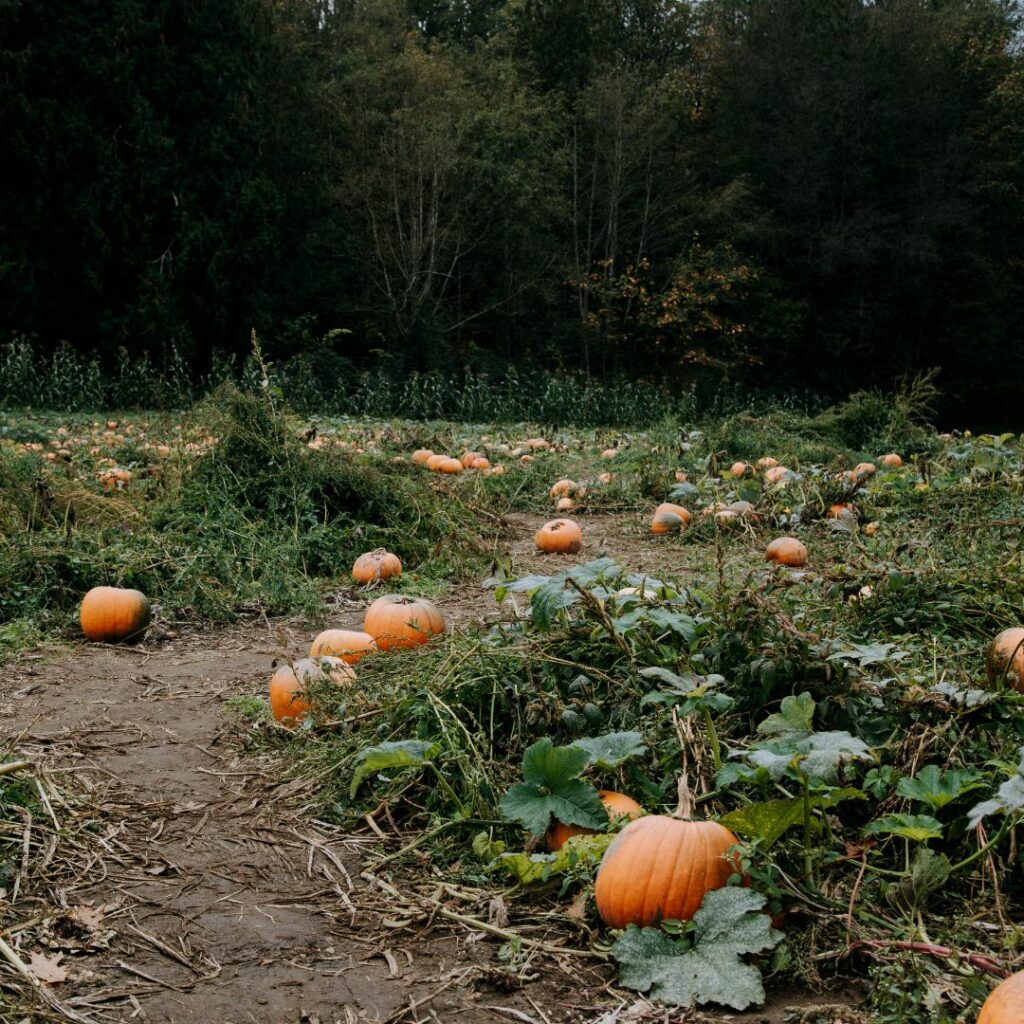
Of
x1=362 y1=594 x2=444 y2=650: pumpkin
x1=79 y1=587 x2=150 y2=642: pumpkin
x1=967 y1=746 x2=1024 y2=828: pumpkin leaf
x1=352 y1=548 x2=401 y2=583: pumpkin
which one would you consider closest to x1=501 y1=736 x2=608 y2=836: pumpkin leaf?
x1=967 y1=746 x2=1024 y2=828: pumpkin leaf

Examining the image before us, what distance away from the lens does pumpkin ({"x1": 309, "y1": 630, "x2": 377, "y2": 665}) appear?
3.54 meters

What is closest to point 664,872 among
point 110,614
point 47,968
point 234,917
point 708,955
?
point 708,955

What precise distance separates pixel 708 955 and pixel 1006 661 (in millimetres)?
1297

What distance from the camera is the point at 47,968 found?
6.50ft

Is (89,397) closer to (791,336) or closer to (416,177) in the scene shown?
(416,177)

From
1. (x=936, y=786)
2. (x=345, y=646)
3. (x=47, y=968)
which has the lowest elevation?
(x=47, y=968)

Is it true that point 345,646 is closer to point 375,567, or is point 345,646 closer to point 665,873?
point 665,873

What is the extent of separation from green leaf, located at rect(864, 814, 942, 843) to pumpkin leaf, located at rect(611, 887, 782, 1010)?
339 mm

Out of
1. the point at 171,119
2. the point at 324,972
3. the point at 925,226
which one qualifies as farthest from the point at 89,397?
the point at 925,226

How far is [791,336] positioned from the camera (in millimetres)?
24188

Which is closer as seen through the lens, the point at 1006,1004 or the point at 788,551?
the point at 1006,1004

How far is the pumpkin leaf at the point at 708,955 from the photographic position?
186 cm

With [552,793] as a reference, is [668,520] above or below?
below

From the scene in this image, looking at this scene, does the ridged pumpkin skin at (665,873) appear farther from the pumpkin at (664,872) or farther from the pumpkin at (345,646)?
the pumpkin at (345,646)
